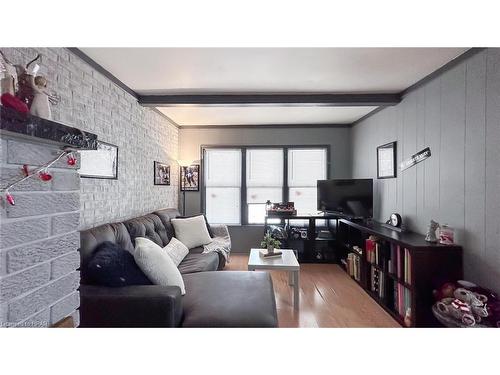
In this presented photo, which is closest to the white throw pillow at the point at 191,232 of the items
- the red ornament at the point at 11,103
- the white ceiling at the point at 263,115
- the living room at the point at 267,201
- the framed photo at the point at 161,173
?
the living room at the point at 267,201

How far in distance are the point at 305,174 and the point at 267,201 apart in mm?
1011

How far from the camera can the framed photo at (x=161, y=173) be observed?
392cm

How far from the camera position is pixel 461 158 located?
7.29ft

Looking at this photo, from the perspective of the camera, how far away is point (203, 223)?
3.88m

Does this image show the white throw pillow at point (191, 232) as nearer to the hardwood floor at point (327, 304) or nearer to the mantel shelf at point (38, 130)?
the hardwood floor at point (327, 304)

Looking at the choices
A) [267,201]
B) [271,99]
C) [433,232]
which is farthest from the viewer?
[267,201]

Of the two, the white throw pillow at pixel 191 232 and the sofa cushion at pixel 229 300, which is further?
the white throw pillow at pixel 191 232

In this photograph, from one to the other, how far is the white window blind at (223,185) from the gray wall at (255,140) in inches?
7.6

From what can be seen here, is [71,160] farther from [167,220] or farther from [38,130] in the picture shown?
A: [167,220]

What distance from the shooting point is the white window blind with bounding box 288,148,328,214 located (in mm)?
5020

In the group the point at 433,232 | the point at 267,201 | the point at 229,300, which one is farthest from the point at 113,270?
the point at 267,201

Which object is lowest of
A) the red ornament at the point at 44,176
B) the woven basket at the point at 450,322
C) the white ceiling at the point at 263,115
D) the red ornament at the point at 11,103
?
the woven basket at the point at 450,322
